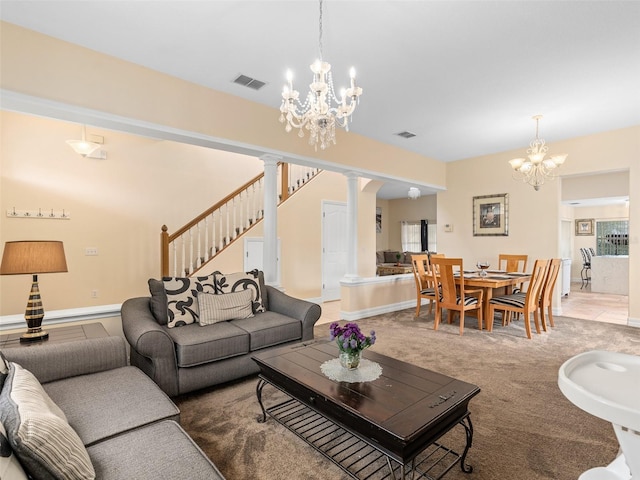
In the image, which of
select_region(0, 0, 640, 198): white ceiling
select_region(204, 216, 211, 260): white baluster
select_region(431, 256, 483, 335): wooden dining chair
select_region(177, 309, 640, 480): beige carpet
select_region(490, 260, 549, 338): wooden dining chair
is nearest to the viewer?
select_region(177, 309, 640, 480): beige carpet

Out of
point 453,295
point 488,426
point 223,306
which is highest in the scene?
point 223,306

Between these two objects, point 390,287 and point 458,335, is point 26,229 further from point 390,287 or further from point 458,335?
point 458,335

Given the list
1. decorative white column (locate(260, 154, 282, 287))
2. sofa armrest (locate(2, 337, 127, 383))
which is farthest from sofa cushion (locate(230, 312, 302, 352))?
A: sofa armrest (locate(2, 337, 127, 383))

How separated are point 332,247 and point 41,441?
6.28m

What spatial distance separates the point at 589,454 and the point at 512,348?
1998 mm

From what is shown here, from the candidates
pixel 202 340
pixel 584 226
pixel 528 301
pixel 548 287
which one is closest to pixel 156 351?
A: pixel 202 340

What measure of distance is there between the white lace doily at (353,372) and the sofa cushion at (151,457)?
2.81 feet

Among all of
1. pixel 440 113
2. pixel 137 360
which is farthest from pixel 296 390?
pixel 440 113

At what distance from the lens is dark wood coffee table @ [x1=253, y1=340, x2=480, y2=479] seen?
1.51 meters

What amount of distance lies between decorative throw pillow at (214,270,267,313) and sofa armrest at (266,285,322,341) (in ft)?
0.51

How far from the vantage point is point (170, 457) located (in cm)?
130

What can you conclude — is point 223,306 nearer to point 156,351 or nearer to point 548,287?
point 156,351

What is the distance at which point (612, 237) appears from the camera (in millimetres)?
9328

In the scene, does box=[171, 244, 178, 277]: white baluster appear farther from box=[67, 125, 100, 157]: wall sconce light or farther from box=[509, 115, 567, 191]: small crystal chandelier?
box=[509, 115, 567, 191]: small crystal chandelier
